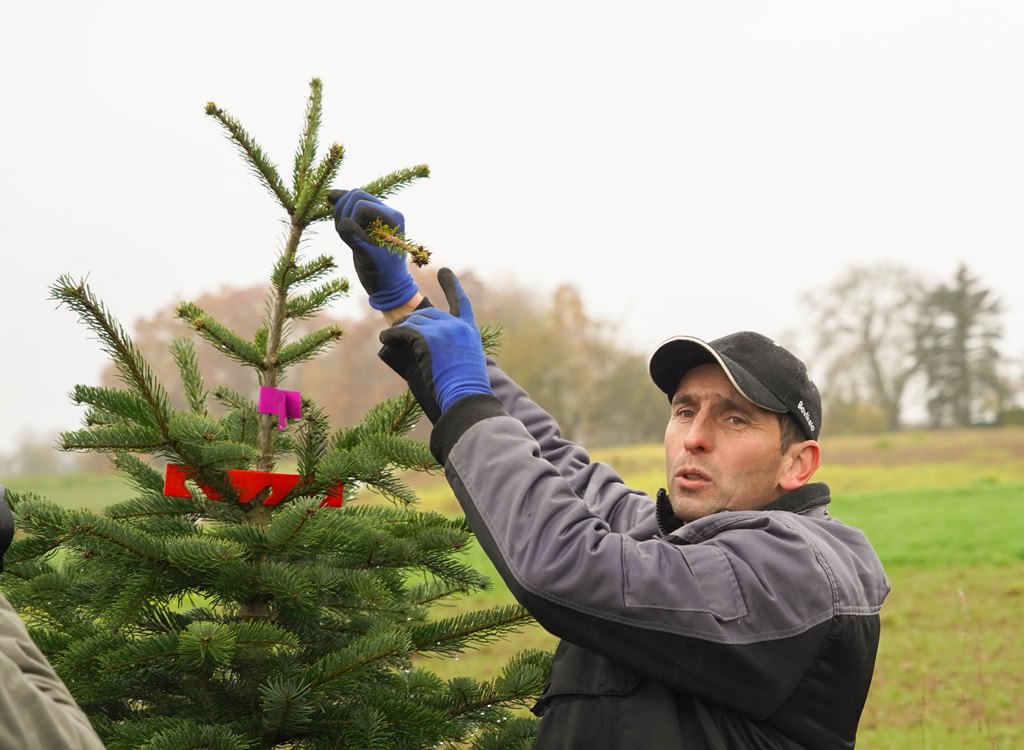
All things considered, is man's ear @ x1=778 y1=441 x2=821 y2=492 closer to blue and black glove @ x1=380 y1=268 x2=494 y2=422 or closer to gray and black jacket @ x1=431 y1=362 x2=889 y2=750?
gray and black jacket @ x1=431 y1=362 x2=889 y2=750

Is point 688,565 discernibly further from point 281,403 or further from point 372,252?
point 281,403

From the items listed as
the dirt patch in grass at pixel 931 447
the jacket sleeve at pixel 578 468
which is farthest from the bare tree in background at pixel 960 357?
the jacket sleeve at pixel 578 468

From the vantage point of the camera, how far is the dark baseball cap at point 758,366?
7.96 ft

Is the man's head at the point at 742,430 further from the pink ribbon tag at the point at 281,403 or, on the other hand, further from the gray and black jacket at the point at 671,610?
the pink ribbon tag at the point at 281,403

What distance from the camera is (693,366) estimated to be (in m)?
2.63

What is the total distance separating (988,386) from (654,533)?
168 feet

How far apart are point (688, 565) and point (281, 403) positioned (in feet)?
→ 4.35

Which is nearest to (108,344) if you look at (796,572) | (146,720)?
(146,720)

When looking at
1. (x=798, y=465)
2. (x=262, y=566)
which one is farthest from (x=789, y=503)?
(x=262, y=566)

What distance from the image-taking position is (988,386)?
4797 centimetres

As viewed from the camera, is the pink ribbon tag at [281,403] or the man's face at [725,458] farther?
the pink ribbon tag at [281,403]

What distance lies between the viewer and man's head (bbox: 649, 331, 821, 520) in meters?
2.46

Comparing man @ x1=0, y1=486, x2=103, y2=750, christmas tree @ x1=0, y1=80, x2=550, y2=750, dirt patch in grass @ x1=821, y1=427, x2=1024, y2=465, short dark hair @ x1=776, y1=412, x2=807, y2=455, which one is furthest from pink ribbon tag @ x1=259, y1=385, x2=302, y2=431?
dirt patch in grass @ x1=821, y1=427, x2=1024, y2=465

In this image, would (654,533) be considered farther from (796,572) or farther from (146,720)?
(146,720)
